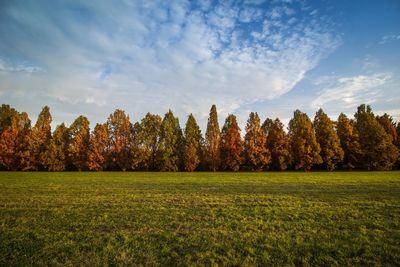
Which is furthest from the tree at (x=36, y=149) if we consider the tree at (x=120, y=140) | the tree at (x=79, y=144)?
the tree at (x=120, y=140)

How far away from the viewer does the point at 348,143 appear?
5169cm

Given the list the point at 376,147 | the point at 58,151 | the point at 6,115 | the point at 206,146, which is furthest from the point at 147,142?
the point at 376,147

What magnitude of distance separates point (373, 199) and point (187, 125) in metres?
47.3

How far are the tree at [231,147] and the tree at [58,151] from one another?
39242 millimetres

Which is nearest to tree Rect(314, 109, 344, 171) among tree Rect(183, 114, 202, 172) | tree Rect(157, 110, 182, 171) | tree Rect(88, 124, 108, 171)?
tree Rect(183, 114, 202, 172)

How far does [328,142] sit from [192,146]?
104 ft

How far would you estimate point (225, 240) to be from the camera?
748 cm

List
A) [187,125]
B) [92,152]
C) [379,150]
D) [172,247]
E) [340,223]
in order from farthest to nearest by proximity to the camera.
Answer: [187,125] < [92,152] < [379,150] < [340,223] < [172,247]

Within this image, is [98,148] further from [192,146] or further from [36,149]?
[192,146]

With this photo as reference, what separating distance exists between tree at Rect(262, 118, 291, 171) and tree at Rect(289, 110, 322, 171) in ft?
5.97

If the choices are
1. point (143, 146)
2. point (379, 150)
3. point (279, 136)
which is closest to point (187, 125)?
point (143, 146)

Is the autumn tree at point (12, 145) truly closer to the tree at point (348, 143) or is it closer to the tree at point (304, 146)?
the tree at point (304, 146)

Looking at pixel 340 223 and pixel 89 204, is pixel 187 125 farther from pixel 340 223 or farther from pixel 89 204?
pixel 340 223

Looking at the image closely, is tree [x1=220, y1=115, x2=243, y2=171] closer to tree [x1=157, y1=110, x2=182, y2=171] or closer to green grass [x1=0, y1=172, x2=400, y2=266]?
tree [x1=157, y1=110, x2=182, y2=171]
